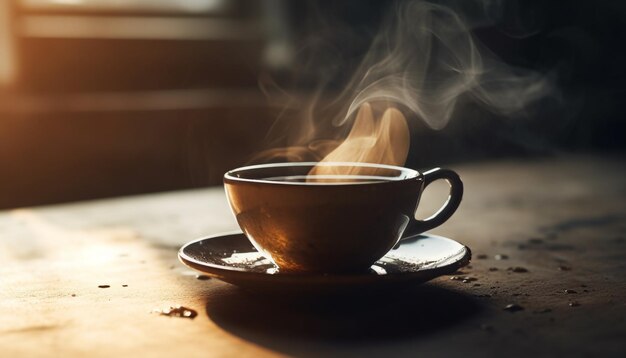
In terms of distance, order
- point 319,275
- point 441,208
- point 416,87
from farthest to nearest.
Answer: point 416,87
point 441,208
point 319,275

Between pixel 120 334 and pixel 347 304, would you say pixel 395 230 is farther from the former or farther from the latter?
pixel 120 334

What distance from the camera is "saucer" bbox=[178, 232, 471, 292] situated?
1.81 feet

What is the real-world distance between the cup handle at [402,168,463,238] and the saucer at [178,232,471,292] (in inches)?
1.3

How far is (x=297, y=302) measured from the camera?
0.59m

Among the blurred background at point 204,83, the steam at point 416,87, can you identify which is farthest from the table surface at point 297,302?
the steam at point 416,87

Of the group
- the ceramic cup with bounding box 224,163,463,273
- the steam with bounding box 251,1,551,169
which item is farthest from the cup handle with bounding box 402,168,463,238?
the steam with bounding box 251,1,551,169

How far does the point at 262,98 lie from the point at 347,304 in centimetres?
194

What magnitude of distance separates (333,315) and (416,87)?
2367mm

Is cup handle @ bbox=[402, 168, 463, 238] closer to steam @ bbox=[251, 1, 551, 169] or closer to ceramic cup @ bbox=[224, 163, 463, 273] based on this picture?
ceramic cup @ bbox=[224, 163, 463, 273]

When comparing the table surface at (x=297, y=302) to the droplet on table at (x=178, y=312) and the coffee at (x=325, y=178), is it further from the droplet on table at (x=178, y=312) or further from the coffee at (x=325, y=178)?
the coffee at (x=325, y=178)

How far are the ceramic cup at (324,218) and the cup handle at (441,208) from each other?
2 cm

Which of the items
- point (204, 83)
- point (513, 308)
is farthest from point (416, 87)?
point (513, 308)

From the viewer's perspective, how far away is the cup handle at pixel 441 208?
0.68m

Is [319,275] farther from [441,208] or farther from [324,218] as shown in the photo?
[441,208]
